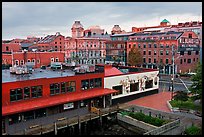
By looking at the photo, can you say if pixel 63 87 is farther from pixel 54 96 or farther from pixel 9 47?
pixel 9 47

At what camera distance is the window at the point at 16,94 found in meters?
25.1

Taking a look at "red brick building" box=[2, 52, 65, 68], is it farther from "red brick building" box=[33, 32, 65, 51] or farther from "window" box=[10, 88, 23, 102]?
"red brick building" box=[33, 32, 65, 51]

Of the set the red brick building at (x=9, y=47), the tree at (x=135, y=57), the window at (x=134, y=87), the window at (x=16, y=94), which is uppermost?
the red brick building at (x=9, y=47)

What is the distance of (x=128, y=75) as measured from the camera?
37281 millimetres

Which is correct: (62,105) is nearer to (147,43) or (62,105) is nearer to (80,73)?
(80,73)

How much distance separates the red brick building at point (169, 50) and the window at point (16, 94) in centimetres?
4532

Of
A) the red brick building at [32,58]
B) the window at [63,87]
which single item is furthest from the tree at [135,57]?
the window at [63,87]

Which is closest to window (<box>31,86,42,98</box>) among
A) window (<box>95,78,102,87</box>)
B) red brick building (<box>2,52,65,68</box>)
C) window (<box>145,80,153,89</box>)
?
window (<box>95,78,102,87</box>)

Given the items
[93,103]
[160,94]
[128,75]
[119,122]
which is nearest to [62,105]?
[93,103]

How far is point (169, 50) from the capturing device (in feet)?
215

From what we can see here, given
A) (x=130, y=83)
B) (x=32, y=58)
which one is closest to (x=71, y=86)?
(x=130, y=83)

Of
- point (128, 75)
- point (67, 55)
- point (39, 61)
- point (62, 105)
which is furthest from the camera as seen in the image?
point (67, 55)

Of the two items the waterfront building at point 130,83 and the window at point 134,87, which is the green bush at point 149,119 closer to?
the waterfront building at point 130,83

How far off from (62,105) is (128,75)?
1316 cm
